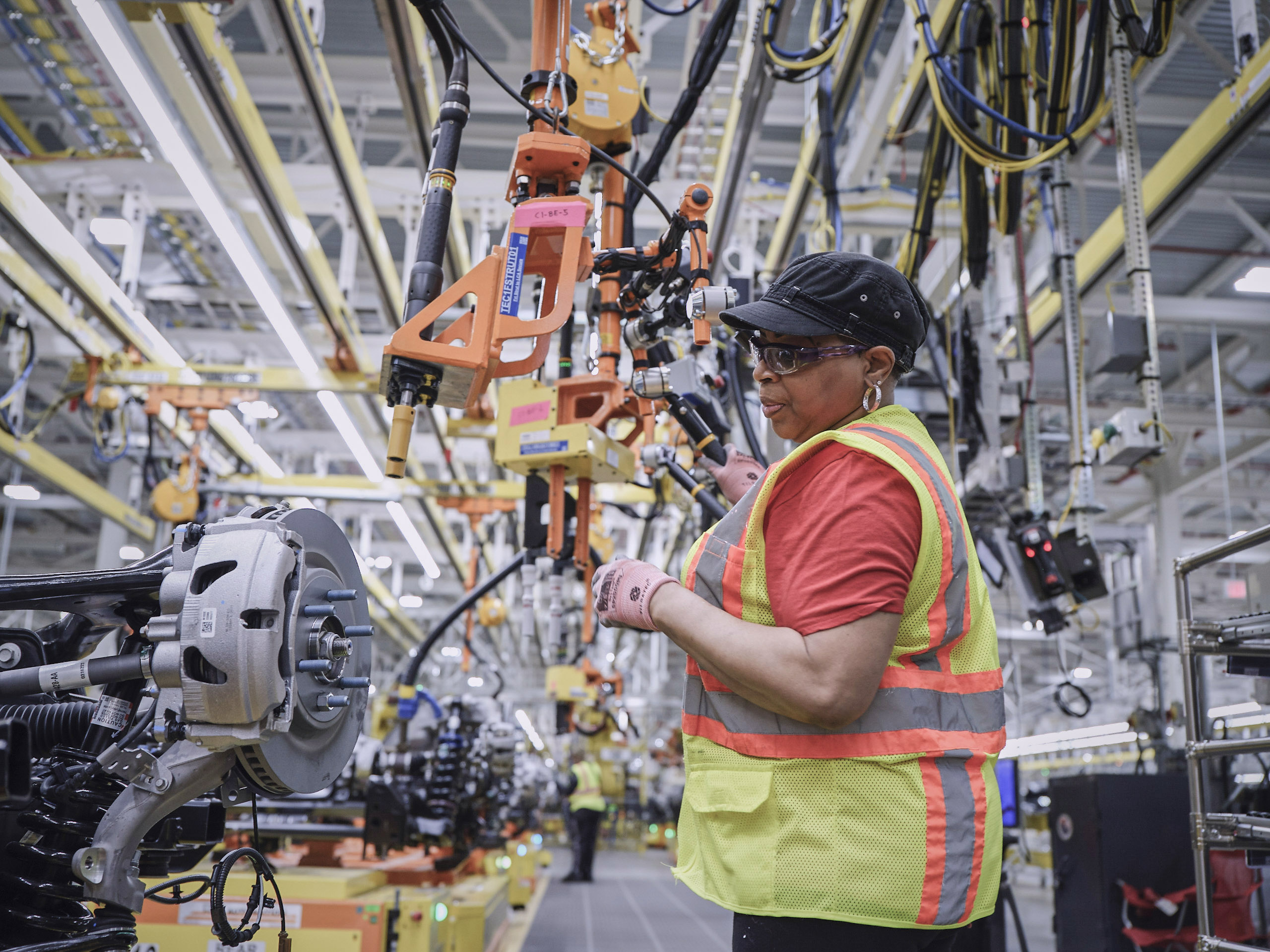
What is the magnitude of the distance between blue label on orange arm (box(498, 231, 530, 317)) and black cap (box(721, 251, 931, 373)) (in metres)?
1.01

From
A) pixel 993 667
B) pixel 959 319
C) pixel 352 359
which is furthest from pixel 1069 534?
pixel 352 359

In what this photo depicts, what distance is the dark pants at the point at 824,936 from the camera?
121 centimetres

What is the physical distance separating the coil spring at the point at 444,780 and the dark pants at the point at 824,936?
4.59 meters

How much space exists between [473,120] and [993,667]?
8224 mm

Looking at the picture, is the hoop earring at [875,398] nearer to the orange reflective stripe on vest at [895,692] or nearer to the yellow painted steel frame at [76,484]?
the orange reflective stripe on vest at [895,692]

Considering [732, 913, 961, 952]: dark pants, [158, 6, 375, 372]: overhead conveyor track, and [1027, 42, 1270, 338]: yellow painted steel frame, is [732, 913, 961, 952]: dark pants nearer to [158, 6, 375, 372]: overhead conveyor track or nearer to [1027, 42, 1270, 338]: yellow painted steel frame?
[1027, 42, 1270, 338]: yellow painted steel frame

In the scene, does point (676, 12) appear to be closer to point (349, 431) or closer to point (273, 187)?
Result: point (273, 187)

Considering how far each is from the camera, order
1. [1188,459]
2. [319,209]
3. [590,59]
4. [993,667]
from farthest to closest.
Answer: [1188,459], [319,209], [590,59], [993,667]

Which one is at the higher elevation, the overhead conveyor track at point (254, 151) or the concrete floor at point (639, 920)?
the overhead conveyor track at point (254, 151)

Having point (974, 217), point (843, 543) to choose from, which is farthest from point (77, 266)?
point (843, 543)

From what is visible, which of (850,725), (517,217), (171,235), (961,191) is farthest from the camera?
(171,235)

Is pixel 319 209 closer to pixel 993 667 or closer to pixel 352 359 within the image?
pixel 352 359

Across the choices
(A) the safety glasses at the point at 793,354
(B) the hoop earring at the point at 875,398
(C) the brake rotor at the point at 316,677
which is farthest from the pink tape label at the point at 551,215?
(B) the hoop earring at the point at 875,398

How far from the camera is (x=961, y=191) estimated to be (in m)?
5.05
